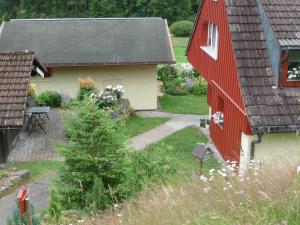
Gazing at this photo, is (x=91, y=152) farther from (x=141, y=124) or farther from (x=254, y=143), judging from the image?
(x=141, y=124)

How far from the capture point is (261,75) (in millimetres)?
12906

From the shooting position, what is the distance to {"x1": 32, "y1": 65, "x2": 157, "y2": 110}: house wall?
898 inches

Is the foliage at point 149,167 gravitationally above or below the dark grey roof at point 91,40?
below

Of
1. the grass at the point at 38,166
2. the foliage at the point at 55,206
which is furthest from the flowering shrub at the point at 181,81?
the foliage at the point at 55,206

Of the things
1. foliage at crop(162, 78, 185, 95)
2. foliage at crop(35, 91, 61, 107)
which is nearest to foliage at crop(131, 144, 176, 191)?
foliage at crop(35, 91, 61, 107)

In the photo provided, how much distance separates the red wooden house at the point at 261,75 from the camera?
1251 centimetres

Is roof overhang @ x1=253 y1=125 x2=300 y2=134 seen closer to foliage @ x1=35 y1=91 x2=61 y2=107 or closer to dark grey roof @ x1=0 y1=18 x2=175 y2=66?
dark grey roof @ x1=0 y1=18 x2=175 y2=66

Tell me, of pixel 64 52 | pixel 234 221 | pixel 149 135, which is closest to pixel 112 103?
pixel 149 135

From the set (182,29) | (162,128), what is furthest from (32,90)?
(182,29)

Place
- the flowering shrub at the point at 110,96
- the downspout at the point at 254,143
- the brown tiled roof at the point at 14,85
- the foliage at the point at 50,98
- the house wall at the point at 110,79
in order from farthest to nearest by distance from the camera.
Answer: the house wall at the point at 110,79, the foliage at the point at 50,98, the flowering shrub at the point at 110,96, the brown tiled roof at the point at 14,85, the downspout at the point at 254,143

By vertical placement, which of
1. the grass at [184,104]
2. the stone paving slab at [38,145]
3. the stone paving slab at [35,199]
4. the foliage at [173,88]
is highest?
the foliage at [173,88]

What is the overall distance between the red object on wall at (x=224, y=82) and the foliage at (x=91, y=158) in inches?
173

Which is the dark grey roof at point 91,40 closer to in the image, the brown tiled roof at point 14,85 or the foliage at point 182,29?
the brown tiled roof at point 14,85

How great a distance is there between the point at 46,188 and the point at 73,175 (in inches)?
176
